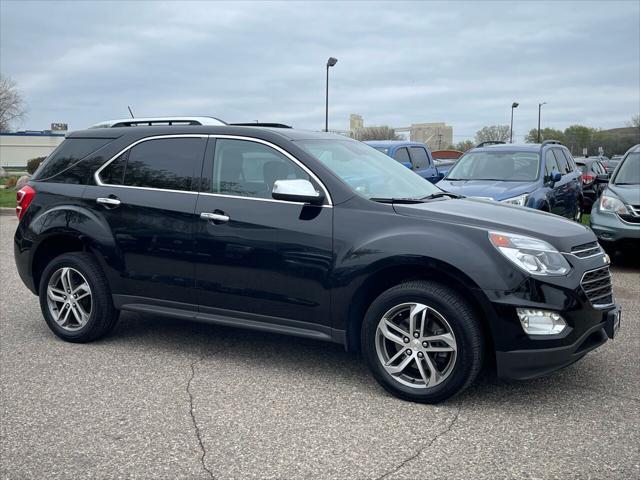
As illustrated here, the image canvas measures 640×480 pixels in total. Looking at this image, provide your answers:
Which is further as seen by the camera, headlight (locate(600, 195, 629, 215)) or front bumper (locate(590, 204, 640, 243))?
headlight (locate(600, 195, 629, 215))

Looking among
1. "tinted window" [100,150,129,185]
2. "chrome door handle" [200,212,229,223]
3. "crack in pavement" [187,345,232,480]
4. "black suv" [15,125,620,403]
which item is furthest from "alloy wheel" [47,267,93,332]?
"chrome door handle" [200,212,229,223]

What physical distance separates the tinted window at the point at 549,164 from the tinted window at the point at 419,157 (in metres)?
4.07

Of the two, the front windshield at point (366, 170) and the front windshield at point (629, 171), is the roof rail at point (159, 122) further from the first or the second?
the front windshield at point (629, 171)

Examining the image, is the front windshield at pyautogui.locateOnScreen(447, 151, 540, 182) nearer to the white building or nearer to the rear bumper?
the rear bumper

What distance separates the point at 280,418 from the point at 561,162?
9317 mm

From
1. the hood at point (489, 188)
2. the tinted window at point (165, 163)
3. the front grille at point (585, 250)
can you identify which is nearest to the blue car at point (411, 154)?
the hood at point (489, 188)

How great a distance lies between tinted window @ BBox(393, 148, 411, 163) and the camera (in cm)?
1424

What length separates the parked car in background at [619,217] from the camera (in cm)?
902

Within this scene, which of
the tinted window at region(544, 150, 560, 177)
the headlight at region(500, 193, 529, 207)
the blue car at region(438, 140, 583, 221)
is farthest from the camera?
the tinted window at region(544, 150, 560, 177)

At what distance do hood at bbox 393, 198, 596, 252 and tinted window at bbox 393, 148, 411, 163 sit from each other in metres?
9.37

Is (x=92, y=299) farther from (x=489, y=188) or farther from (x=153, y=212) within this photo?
(x=489, y=188)

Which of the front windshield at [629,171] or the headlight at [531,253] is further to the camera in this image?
the front windshield at [629,171]

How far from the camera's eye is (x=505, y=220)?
14.6ft

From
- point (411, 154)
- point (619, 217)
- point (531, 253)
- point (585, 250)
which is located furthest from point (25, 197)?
point (411, 154)
